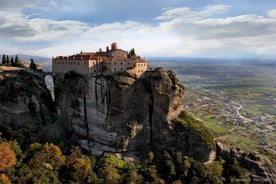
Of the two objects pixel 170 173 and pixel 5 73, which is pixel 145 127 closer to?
pixel 170 173

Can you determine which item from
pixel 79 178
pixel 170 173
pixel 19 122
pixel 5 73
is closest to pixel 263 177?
pixel 170 173

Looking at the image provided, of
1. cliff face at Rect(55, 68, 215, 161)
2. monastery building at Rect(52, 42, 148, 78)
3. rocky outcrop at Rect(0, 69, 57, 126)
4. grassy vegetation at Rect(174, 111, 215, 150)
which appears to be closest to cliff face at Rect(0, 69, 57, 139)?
rocky outcrop at Rect(0, 69, 57, 126)

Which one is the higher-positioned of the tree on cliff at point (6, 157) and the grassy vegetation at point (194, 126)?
the grassy vegetation at point (194, 126)

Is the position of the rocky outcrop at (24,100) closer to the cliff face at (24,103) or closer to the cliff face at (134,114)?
Answer: the cliff face at (24,103)

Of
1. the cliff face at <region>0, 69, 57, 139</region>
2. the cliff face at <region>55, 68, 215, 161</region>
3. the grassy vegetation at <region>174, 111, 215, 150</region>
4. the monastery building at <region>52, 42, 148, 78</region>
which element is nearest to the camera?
the cliff face at <region>55, 68, 215, 161</region>

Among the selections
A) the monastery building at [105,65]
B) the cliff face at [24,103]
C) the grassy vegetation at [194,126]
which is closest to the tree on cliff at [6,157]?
the cliff face at [24,103]

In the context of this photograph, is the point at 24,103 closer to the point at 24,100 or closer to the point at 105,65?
the point at 24,100

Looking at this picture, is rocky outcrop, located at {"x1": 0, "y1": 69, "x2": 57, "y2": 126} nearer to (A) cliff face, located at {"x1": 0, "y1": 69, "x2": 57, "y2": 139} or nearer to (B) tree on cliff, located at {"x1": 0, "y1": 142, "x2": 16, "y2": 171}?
(A) cliff face, located at {"x1": 0, "y1": 69, "x2": 57, "y2": 139}

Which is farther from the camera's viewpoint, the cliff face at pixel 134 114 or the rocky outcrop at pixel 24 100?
the rocky outcrop at pixel 24 100

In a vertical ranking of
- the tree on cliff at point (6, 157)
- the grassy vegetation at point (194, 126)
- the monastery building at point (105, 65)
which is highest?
the monastery building at point (105, 65)

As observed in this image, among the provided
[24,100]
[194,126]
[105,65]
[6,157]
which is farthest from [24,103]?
[194,126]
